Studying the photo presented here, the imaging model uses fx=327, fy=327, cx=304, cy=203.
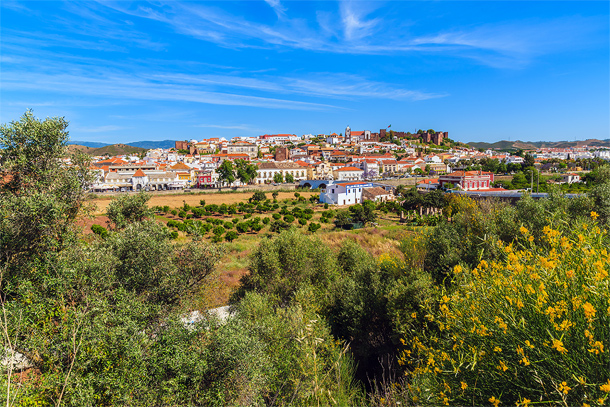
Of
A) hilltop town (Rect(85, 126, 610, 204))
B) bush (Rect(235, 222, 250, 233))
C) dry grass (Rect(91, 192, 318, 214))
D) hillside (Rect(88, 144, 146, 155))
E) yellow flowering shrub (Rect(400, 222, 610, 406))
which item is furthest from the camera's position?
hillside (Rect(88, 144, 146, 155))

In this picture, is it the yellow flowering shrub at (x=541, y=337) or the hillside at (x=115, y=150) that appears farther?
the hillside at (x=115, y=150)

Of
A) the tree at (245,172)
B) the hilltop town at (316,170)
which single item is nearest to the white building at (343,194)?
the hilltop town at (316,170)

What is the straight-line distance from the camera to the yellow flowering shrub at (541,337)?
2.80 metres

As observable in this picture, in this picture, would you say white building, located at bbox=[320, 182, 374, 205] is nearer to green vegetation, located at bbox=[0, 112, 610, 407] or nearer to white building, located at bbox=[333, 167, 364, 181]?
white building, located at bbox=[333, 167, 364, 181]

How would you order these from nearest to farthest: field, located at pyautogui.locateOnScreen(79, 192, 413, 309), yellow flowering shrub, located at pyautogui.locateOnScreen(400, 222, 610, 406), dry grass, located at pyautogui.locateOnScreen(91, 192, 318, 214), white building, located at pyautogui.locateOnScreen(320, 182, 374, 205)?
yellow flowering shrub, located at pyautogui.locateOnScreen(400, 222, 610, 406) < field, located at pyautogui.locateOnScreen(79, 192, 413, 309) < dry grass, located at pyautogui.locateOnScreen(91, 192, 318, 214) < white building, located at pyautogui.locateOnScreen(320, 182, 374, 205)

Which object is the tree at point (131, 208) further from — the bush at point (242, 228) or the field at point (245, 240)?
the bush at point (242, 228)

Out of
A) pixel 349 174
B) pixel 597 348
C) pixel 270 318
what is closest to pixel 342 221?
pixel 270 318

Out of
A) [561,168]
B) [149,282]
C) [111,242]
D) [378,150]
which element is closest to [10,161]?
[111,242]

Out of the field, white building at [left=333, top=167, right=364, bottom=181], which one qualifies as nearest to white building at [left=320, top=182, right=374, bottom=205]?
the field

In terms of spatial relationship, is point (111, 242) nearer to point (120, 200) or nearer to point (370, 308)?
point (120, 200)

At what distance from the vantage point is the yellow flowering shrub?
2.80 metres

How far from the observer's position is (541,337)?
10.2ft

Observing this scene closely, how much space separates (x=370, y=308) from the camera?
445 inches

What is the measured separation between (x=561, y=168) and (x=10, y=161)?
12204cm
